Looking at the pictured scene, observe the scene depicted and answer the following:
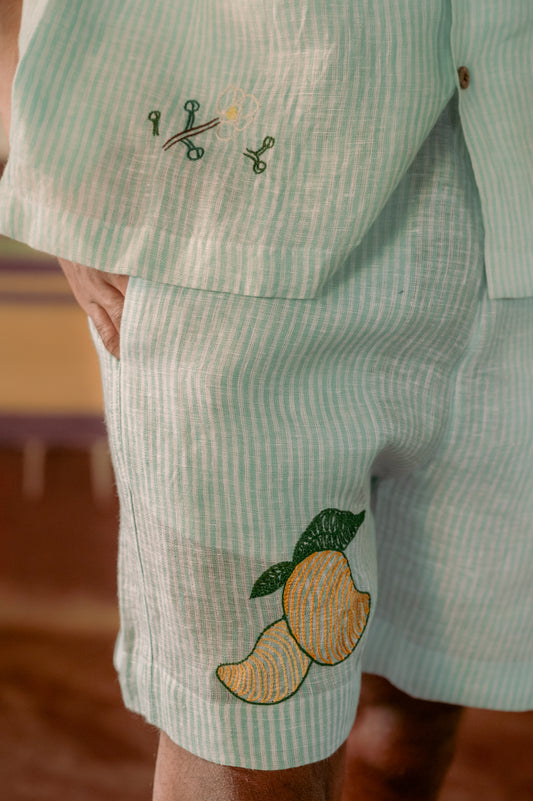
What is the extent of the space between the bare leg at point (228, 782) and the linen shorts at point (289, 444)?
1cm

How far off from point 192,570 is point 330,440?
122 mm

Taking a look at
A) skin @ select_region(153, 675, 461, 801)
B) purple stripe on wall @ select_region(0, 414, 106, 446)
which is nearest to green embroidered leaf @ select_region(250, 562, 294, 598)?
skin @ select_region(153, 675, 461, 801)

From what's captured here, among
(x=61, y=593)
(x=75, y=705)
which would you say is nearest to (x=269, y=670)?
(x=75, y=705)

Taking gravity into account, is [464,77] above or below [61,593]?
above

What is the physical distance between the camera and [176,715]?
1.76 feet

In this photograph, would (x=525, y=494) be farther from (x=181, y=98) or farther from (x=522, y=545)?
(x=181, y=98)

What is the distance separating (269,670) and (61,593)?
4.36 feet

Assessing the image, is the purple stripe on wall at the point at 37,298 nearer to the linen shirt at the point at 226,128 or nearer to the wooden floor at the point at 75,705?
the wooden floor at the point at 75,705

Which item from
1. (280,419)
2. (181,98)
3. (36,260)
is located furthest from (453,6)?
(36,260)

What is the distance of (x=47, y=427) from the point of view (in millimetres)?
2496

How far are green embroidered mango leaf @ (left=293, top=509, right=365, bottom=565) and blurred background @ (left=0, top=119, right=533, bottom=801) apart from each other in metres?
0.54

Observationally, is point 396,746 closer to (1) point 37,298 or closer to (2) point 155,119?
(2) point 155,119

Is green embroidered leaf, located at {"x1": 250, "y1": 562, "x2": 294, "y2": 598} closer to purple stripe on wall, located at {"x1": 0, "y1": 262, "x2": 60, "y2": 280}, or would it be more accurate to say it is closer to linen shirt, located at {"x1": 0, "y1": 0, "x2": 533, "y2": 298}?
linen shirt, located at {"x1": 0, "y1": 0, "x2": 533, "y2": 298}

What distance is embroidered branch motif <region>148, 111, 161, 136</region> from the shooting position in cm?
49
